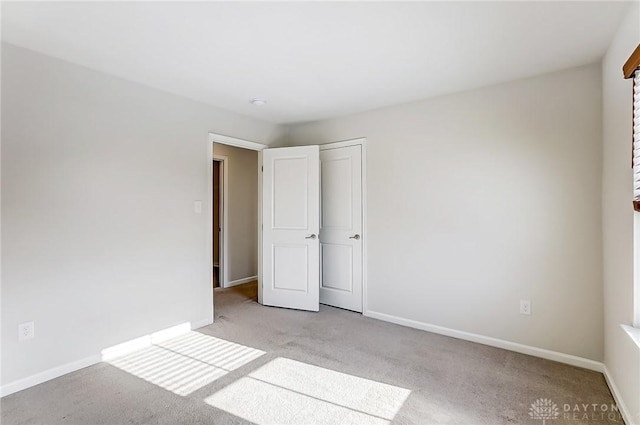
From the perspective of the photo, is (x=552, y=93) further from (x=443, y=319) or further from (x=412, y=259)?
(x=443, y=319)

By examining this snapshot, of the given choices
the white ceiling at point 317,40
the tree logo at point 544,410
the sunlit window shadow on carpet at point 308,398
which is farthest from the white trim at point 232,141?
the tree logo at point 544,410

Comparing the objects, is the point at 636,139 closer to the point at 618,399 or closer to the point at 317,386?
the point at 618,399

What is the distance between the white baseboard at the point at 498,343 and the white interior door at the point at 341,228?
43 cm

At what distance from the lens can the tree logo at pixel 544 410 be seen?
193 cm

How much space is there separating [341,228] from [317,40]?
2.33 m

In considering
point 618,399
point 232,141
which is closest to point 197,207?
point 232,141

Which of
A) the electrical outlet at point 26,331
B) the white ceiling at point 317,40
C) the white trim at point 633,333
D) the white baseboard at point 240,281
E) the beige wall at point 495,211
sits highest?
the white ceiling at point 317,40

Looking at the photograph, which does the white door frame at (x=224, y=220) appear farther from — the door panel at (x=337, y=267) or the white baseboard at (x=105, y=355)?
the door panel at (x=337, y=267)

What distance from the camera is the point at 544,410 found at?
6.53 ft

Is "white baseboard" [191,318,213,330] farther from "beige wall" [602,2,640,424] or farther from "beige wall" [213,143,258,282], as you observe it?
"beige wall" [602,2,640,424]

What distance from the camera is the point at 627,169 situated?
1921 mm

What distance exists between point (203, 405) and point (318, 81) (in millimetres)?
2626

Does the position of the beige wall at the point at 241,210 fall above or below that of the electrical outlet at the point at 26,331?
above

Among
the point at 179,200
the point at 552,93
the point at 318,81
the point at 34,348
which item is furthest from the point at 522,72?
the point at 34,348
